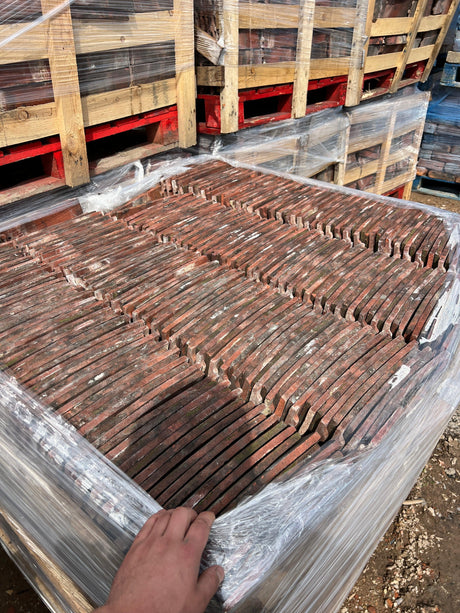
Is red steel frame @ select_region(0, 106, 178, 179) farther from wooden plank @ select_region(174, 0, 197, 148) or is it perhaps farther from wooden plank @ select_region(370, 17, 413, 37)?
wooden plank @ select_region(370, 17, 413, 37)

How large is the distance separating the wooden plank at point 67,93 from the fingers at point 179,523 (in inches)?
133

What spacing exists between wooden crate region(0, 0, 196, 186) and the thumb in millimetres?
3334

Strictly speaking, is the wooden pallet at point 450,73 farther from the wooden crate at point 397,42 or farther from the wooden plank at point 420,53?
the wooden plank at point 420,53

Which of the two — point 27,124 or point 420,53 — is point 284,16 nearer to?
point 27,124

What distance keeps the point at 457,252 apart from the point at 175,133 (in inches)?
122

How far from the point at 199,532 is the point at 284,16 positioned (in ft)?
18.0

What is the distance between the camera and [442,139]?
384 inches

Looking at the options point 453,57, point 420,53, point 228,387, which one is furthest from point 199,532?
point 453,57

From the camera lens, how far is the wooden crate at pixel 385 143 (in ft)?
25.2

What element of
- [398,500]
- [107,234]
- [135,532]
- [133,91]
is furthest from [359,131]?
[135,532]

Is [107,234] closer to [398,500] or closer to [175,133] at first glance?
[175,133]

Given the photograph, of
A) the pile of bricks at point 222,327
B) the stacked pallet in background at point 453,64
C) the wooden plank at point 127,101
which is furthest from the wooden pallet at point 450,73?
the wooden plank at point 127,101

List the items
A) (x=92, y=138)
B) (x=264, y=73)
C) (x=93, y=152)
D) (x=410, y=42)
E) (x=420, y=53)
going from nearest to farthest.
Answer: (x=92, y=138)
(x=93, y=152)
(x=264, y=73)
(x=410, y=42)
(x=420, y=53)

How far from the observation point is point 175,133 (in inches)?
207
